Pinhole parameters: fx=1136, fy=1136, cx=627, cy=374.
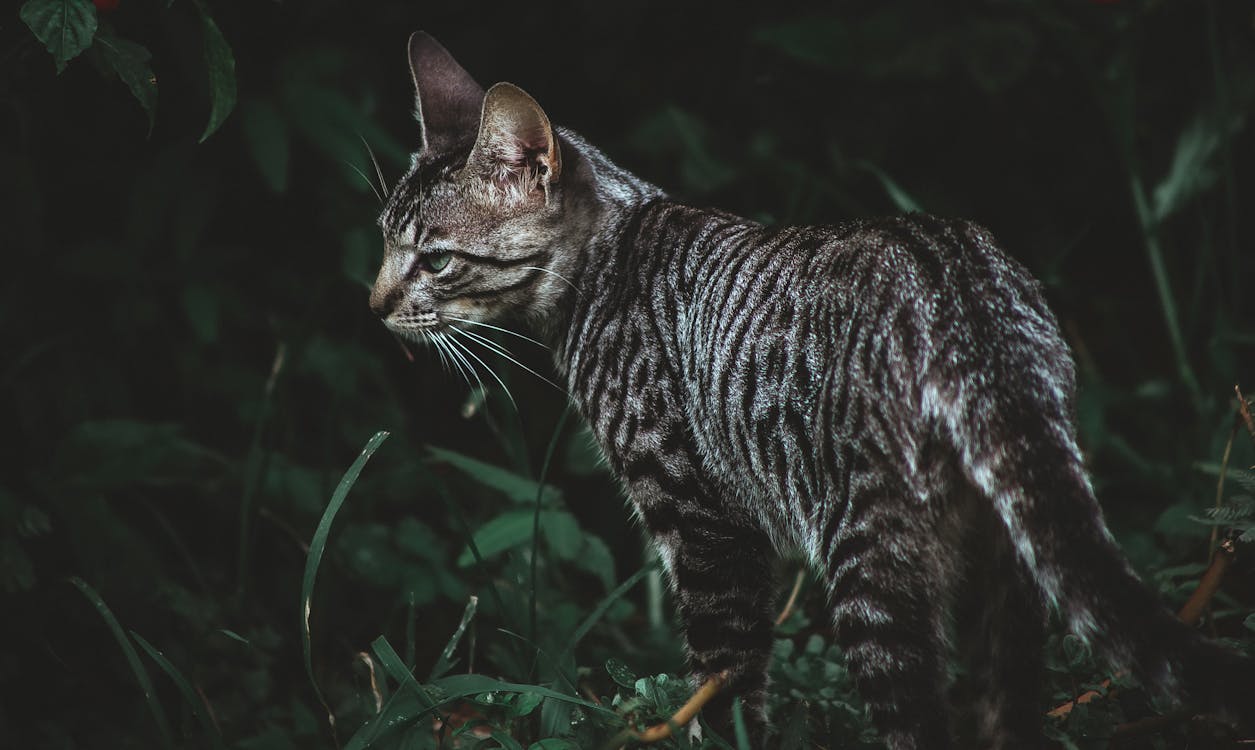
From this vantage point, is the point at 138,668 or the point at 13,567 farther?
the point at 13,567

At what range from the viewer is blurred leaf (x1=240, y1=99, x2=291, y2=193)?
3615mm

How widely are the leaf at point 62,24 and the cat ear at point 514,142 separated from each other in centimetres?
93

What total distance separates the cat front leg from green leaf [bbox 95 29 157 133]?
1.41 metres

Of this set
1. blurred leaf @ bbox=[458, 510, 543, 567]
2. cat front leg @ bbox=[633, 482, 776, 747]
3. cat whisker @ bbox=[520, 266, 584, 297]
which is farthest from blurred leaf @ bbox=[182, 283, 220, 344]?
cat front leg @ bbox=[633, 482, 776, 747]

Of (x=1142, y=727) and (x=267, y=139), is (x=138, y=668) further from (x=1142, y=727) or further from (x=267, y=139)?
(x=1142, y=727)

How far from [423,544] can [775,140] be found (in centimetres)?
227

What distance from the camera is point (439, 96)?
345 cm

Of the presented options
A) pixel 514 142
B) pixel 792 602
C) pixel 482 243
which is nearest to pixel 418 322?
pixel 482 243

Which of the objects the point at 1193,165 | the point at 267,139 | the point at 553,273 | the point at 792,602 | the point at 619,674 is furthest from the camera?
the point at 1193,165

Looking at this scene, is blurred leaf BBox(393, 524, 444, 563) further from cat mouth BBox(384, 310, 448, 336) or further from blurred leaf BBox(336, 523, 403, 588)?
cat mouth BBox(384, 310, 448, 336)

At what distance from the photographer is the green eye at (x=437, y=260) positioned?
10.2ft

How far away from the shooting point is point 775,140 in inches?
190

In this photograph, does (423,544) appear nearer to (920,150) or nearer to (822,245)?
(822,245)

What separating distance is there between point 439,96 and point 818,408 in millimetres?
1737
